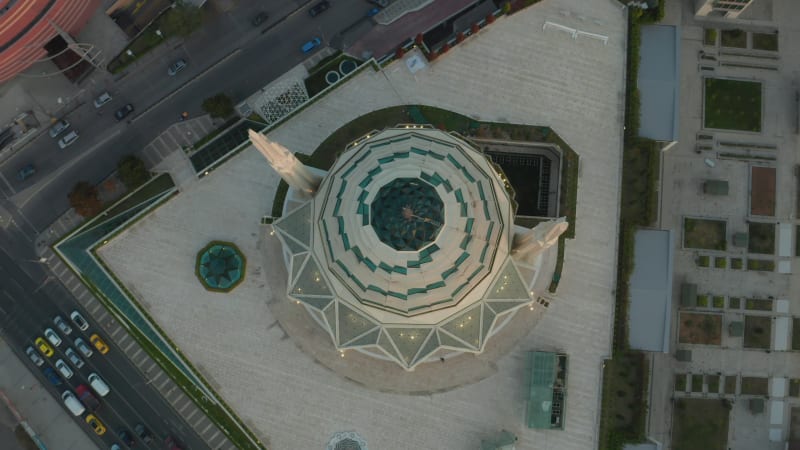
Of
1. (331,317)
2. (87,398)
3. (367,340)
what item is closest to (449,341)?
(367,340)

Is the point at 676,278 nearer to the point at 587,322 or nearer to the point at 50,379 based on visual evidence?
the point at 587,322

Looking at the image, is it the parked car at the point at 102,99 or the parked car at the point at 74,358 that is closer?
the parked car at the point at 74,358

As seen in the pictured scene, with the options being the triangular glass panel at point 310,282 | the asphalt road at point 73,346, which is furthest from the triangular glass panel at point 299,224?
the asphalt road at point 73,346

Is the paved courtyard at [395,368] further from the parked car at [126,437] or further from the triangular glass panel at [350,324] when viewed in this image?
the parked car at [126,437]

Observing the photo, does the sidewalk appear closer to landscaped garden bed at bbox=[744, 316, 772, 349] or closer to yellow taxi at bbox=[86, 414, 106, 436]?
yellow taxi at bbox=[86, 414, 106, 436]

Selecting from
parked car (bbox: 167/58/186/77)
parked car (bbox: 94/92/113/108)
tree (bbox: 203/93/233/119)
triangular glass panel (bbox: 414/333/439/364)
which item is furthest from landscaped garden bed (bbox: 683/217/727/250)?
parked car (bbox: 94/92/113/108)

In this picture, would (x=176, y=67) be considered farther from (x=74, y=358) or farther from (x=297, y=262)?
(x=74, y=358)
